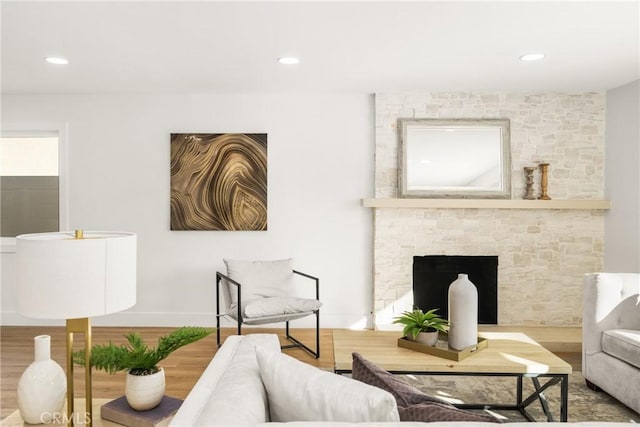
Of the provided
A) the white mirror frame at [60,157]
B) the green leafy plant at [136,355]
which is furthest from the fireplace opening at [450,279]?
the white mirror frame at [60,157]

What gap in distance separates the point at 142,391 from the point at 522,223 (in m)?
4.10

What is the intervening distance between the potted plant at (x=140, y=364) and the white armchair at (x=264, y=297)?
2079 mm

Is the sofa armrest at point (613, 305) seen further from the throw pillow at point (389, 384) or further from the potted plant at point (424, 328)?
the throw pillow at point (389, 384)

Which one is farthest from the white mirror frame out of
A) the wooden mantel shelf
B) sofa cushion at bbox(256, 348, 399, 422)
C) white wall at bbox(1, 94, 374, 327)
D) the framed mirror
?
sofa cushion at bbox(256, 348, 399, 422)

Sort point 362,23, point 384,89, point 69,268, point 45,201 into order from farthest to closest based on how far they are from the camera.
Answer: point 45,201, point 384,89, point 362,23, point 69,268

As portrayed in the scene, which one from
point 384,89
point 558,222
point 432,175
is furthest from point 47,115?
point 558,222

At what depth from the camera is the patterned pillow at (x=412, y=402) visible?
1.08 metres

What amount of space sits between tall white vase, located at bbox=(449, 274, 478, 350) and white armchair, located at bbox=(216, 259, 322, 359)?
57.5 inches

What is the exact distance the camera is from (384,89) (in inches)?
177

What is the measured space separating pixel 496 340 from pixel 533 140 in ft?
8.31

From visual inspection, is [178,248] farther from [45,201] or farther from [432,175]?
[432,175]

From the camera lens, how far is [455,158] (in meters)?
4.59

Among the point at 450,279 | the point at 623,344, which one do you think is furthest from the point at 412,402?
the point at 450,279

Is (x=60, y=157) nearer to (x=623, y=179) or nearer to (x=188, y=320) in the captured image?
(x=188, y=320)
